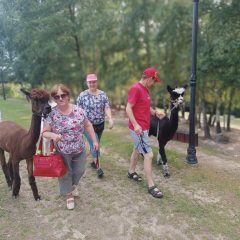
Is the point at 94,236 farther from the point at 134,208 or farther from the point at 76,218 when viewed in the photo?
the point at 134,208

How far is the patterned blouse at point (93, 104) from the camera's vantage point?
564 cm

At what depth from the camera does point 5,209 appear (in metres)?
4.79

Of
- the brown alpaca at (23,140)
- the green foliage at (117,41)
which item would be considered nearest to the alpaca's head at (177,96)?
the brown alpaca at (23,140)

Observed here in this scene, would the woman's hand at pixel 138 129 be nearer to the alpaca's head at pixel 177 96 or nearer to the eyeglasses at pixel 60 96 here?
the eyeglasses at pixel 60 96

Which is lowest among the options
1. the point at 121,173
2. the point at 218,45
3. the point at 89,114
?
the point at 121,173

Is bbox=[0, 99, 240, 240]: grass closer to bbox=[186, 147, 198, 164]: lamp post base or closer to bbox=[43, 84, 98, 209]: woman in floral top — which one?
bbox=[186, 147, 198, 164]: lamp post base

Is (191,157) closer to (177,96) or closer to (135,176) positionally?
(177,96)

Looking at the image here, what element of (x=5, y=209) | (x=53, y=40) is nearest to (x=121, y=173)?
(x=5, y=209)

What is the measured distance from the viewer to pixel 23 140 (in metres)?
4.74

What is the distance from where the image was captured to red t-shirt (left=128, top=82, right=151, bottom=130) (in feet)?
16.1

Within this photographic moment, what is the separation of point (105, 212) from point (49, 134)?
1.40 metres

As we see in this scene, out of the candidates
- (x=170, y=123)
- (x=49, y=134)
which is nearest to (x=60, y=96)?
(x=49, y=134)

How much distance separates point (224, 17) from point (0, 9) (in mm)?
13222

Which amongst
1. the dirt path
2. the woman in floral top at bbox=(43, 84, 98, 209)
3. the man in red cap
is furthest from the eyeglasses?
the dirt path
